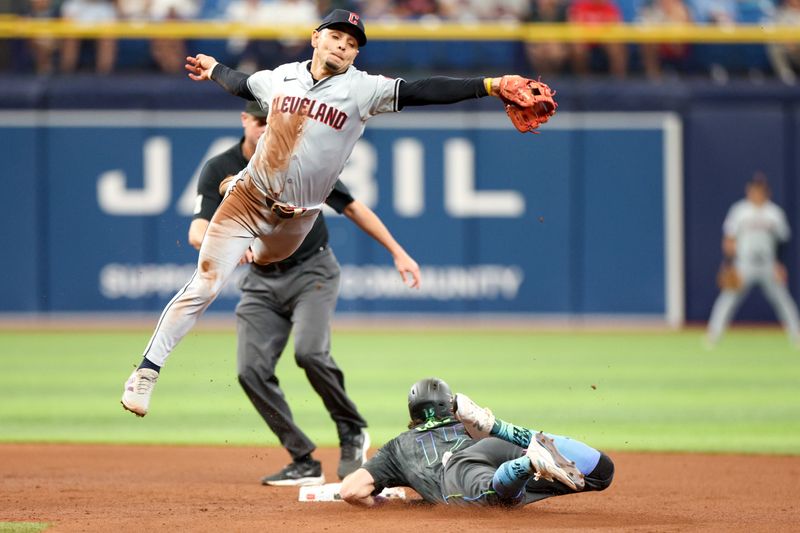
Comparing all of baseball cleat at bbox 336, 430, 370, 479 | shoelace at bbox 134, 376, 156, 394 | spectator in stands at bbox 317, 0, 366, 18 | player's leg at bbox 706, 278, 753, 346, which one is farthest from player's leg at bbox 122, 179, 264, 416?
spectator in stands at bbox 317, 0, 366, 18

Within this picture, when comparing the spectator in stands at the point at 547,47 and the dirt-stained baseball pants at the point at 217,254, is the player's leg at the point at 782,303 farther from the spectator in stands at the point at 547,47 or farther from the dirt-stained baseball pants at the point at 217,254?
the dirt-stained baseball pants at the point at 217,254

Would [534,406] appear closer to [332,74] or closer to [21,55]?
[332,74]

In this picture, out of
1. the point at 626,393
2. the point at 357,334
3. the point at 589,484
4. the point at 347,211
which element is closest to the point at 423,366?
the point at 626,393

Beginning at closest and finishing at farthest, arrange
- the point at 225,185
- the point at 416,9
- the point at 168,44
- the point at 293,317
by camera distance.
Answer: the point at 225,185
the point at 293,317
the point at 168,44
the point at 416,9

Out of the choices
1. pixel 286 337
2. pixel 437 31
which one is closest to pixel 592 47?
pixel 437 31

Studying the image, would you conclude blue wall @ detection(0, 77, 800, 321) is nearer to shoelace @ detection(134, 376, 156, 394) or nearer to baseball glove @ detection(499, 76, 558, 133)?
shoelace @ detection(134, 376, 156, 394)

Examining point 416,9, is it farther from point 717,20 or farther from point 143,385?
point 143,385
